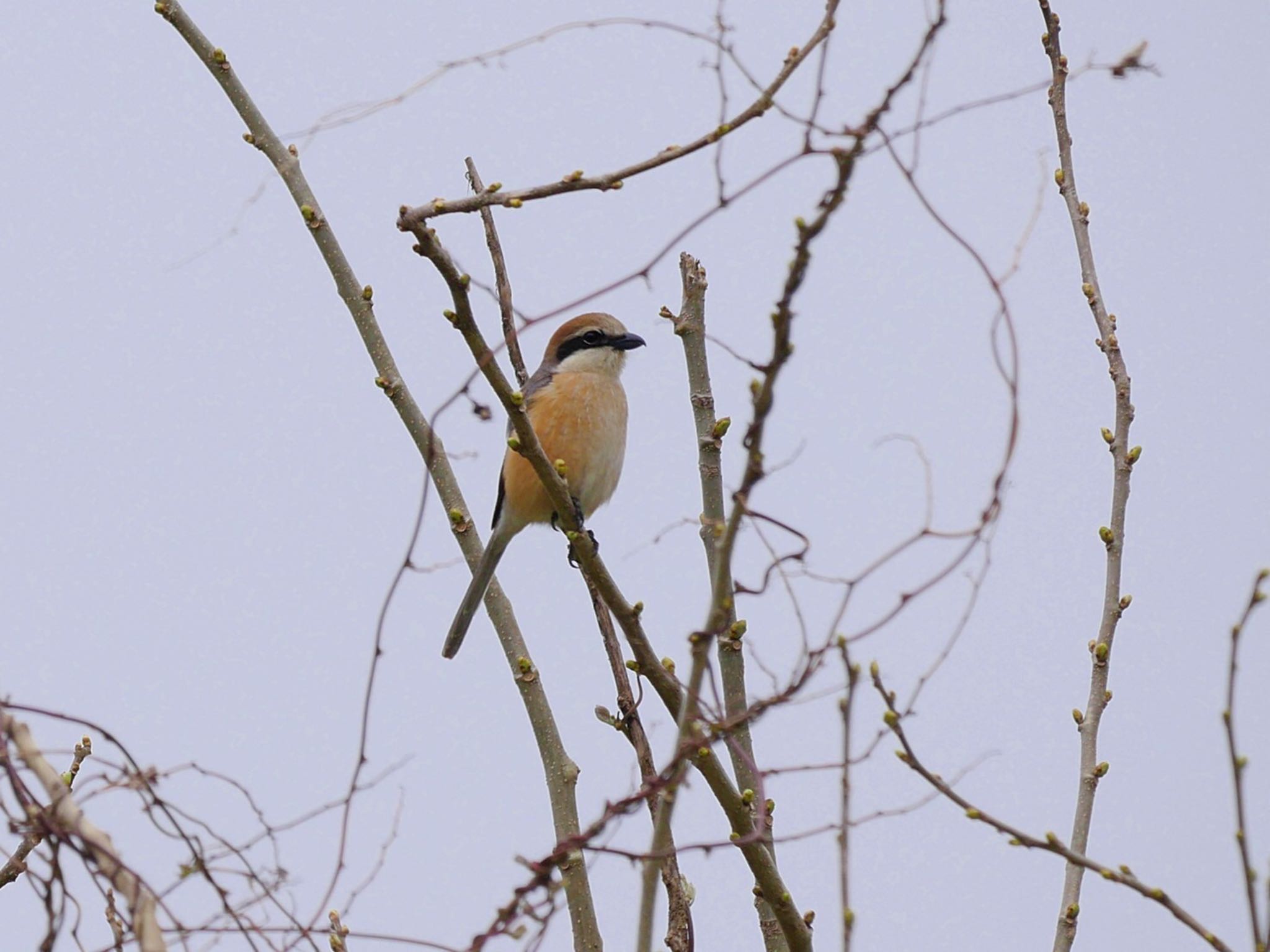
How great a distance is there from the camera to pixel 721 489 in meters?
3.03

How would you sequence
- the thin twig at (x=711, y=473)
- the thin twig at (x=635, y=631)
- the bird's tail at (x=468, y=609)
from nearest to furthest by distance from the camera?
the thin twig at (x=635, y=631) < the thin twig at (x=711, y=473) < the bird's tail at (x=468, y=609)

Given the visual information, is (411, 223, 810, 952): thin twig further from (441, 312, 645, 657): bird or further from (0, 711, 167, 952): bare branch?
(441, 312, 645, 657): bird

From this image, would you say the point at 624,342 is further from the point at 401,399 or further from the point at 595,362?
the point at 401,399

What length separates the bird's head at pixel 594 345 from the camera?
4.65 meters

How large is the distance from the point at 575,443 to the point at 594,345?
408mm

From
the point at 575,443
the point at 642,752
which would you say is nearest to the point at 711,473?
the point at 642,752

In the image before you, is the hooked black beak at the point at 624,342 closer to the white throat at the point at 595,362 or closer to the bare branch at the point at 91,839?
the white throat at the point at 595,362

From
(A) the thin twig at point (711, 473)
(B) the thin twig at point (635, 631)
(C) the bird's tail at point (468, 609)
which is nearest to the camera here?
(B) the thin twig at point (635, 631)

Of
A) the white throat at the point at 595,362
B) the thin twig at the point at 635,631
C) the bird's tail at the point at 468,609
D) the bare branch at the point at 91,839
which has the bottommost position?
the bare branch at the point at 91,839

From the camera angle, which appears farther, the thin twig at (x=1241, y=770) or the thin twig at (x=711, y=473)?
the thin twig at (x=711, y=473)

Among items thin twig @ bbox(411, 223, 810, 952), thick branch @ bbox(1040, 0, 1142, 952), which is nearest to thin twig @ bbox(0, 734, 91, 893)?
thin twig @ bbox(411, 223, 810, 952)

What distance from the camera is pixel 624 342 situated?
4.71 m

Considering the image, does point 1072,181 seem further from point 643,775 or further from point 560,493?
point 643,775

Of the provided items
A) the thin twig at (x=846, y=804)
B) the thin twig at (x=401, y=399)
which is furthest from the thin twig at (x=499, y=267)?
the thin twig at (x=846, y=804)
